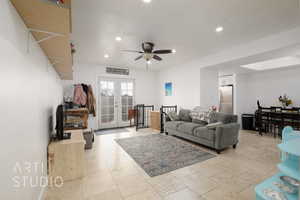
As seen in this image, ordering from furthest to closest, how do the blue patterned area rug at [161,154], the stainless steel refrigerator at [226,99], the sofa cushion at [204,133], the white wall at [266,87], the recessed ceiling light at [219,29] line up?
the stainless steel refrigerator at [226,99] < the white wall at [266,87] < the sofa cushion at [204,133] < the recessed ceiling light at [219,29] < the blue patterned area rug at [161,154]

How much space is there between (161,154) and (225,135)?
63.3 inches

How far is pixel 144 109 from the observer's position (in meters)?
6.54

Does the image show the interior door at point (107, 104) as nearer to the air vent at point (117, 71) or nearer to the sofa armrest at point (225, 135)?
the air vent at point (117, 71)

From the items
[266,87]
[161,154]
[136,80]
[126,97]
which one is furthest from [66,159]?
[266,87]

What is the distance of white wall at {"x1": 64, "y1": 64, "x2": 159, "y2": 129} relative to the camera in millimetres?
5273

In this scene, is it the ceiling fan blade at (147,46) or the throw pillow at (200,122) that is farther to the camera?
the throw pillow at (200,122)

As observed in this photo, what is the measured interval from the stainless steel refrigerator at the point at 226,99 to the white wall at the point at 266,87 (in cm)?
35

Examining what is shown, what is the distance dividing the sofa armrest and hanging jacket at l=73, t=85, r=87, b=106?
173 inches

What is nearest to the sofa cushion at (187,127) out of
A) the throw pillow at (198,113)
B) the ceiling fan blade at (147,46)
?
the throw pillow at (198,113)

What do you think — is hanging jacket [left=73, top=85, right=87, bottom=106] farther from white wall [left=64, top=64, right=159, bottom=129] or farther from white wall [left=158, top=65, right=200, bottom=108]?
white wall [left=158, top=65, right=200, bottom=108]

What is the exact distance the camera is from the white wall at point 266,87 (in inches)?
189

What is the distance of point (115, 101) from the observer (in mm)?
6047

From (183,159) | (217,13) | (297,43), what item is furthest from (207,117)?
(217,13)

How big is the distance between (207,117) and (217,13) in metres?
2.79
